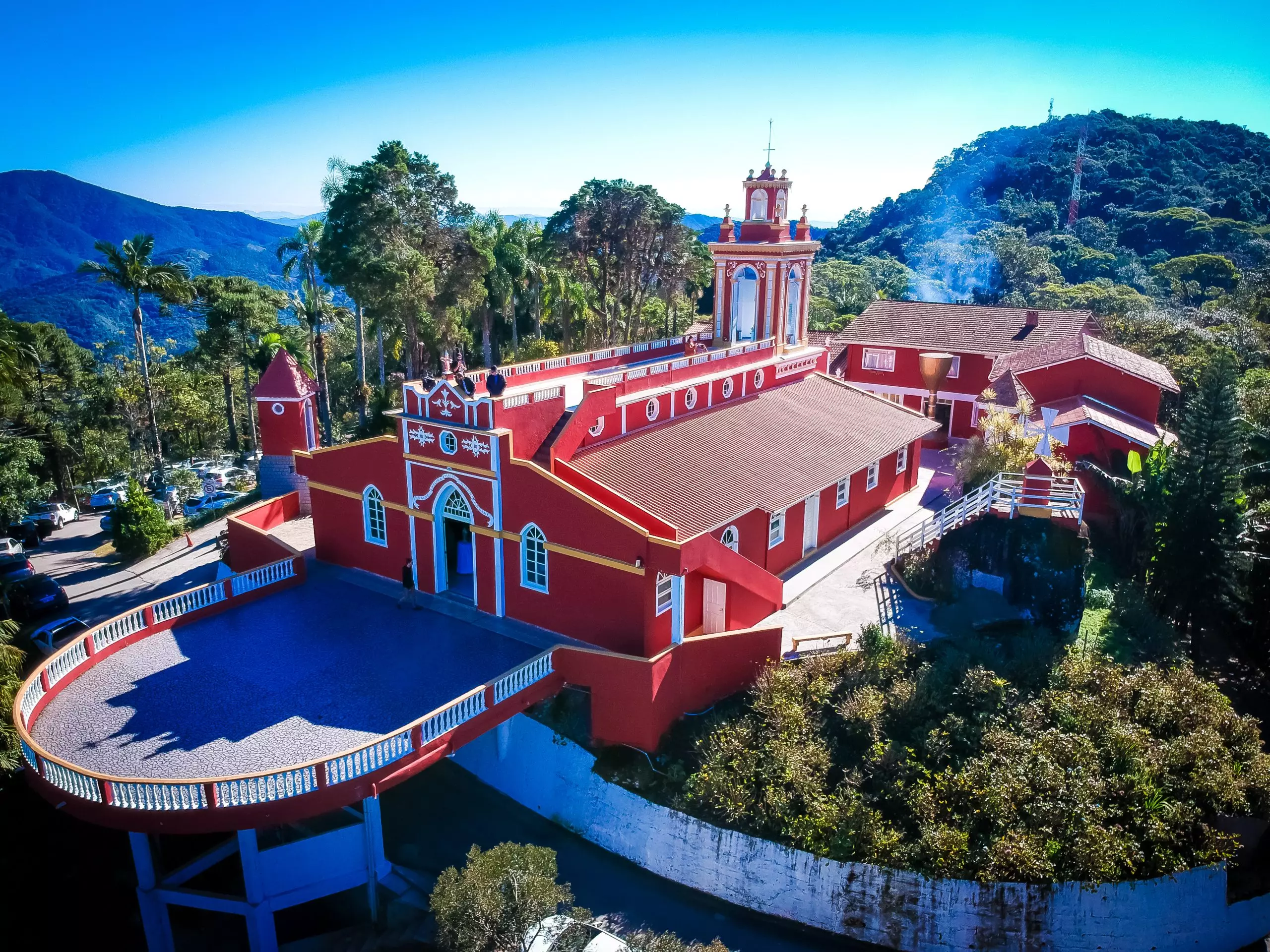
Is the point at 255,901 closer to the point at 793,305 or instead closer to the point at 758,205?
the point at 793,305

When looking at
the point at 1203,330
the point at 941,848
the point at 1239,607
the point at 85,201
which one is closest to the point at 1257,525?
the point at 1239,607

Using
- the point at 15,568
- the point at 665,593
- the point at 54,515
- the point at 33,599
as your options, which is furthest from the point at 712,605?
the point at 54,515

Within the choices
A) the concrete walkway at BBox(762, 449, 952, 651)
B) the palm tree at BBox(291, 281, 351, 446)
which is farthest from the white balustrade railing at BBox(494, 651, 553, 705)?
the palm tree at BBox(291, 281, 351, 446)

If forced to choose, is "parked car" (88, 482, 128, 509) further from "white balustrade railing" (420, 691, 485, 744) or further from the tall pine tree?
the tall pine tree

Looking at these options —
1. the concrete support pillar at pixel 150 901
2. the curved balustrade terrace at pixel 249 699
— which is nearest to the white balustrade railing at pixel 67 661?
the curved balustrade terrace at pixel 249 699

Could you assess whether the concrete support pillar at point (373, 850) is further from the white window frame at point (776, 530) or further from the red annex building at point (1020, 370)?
the red annex building at point (1020, 370)

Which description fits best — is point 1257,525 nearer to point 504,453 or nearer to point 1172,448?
point 1172,448

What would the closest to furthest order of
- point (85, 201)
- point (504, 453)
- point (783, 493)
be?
point (504, 453) < point (783, 493) < point (85, 201)
